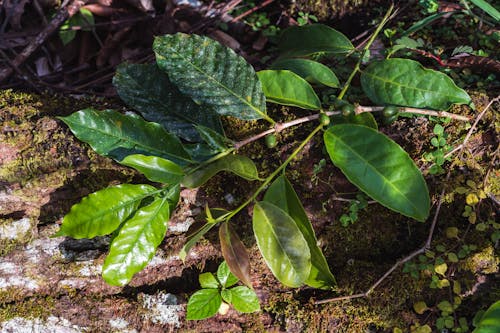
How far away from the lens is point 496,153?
159 centimetres

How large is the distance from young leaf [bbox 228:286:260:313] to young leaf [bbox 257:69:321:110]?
0.68 meters

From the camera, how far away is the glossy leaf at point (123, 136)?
1378mm

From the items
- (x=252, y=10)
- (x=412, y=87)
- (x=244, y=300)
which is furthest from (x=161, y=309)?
(x=252, y=10)

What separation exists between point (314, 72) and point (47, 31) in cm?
164

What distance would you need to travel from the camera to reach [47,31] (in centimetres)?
242

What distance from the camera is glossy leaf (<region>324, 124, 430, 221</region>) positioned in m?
1.27

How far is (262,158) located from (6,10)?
192 cm

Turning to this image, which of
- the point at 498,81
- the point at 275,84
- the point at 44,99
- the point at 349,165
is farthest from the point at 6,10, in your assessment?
the point at 498,81

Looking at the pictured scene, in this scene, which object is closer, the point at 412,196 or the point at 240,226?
the point at 412,196

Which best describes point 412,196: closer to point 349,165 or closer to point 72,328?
point 349,165

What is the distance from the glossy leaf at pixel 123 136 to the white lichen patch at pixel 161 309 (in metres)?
0.53

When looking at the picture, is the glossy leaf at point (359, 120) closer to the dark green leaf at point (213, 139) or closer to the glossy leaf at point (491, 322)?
the dark green leaf at point (213, 139)

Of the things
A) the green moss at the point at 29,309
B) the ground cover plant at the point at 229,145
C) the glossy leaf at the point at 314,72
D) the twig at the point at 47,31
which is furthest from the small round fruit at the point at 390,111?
the twig at the point at 47,31

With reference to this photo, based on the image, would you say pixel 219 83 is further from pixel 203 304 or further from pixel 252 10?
pixel 252 10
